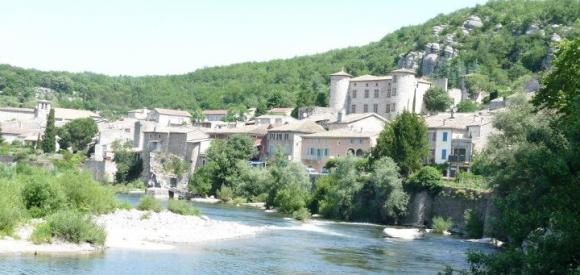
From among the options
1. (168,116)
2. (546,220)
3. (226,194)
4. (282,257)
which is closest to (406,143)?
(226,194)

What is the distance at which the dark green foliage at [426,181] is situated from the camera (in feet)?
155

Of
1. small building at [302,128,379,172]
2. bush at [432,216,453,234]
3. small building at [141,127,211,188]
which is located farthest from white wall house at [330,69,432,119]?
bush at [432,216,453,234]

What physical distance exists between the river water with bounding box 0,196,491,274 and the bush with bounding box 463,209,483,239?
1.77m

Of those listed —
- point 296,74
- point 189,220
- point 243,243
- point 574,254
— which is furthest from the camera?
point 296,74

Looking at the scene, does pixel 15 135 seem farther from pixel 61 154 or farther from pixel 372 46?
pixel 372 46

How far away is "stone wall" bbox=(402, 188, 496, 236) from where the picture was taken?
43.1 m

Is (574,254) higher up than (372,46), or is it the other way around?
(372,46)

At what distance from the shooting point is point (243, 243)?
111 feet

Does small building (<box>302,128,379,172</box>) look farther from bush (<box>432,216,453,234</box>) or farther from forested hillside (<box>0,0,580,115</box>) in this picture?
forested hillside (<box>0,0,580,115</box>)

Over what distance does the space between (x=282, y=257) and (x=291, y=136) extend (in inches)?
1622

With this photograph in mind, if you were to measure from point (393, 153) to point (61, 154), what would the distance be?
1831 inches

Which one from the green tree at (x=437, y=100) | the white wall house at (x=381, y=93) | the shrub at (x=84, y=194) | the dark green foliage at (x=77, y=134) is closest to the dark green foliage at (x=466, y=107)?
the green tree at (x=437, y=100)

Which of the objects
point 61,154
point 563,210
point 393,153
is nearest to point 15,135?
point 61,154

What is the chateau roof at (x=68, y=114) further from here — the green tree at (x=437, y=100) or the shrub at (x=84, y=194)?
the shrub at (x=84, y=194)
